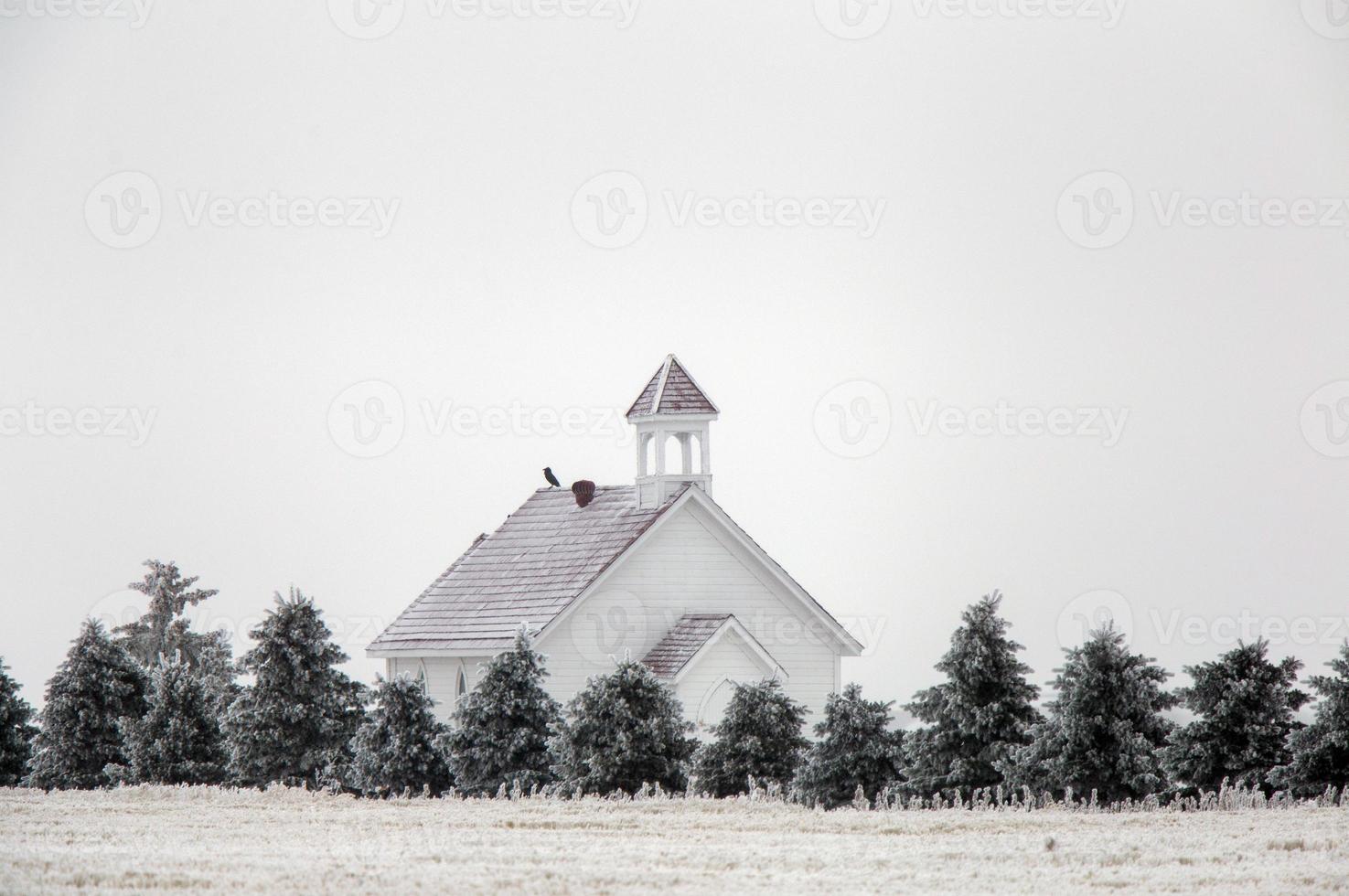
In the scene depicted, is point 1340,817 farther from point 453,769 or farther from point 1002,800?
point 453,769

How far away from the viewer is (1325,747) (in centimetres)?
2708

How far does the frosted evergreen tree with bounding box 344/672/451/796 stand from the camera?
1287 inches

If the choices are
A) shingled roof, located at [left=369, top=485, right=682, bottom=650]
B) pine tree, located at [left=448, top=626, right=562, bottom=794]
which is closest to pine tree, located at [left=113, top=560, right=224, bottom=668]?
shingled roof, located at [left=369, top=485, right=682, bottom=650]

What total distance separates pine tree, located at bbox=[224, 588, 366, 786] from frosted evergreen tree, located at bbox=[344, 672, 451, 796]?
183 centimetres

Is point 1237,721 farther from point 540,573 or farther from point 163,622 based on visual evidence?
Result: point 163,622

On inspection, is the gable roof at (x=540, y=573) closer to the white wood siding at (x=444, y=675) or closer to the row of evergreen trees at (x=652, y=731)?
the white wood siding at (x=444, y=675)

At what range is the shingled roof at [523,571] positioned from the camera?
40781mm

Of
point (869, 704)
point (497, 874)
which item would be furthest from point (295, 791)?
point (497, 874)

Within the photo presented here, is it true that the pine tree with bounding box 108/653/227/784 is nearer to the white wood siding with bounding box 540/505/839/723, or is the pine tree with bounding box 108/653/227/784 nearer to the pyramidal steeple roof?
the white wood siding with bounding box 540/505/839/723

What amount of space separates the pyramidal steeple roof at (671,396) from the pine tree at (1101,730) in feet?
48.8

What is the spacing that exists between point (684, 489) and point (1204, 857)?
2228 centimetres

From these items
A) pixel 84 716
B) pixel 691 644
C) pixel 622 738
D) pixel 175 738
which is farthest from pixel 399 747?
pixel 691 644

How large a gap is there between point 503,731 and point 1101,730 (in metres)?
10.1

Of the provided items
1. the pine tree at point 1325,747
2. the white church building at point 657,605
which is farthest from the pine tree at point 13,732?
the pine tree at point 1325,747
